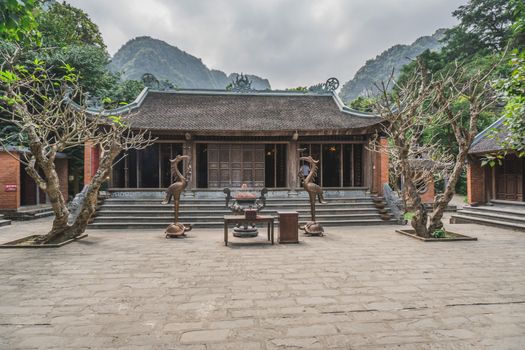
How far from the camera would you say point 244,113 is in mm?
14789

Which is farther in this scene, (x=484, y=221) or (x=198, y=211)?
(x=198, y=211)

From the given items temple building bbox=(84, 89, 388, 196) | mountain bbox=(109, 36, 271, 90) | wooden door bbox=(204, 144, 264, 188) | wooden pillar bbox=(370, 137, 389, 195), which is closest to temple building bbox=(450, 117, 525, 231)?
wooden pillar bbox=(370, 137, 389, 195)

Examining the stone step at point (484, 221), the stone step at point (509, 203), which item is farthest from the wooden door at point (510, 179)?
the stone step at point (484, 221)

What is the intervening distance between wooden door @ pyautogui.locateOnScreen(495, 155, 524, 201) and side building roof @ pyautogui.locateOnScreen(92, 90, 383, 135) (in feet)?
17.9

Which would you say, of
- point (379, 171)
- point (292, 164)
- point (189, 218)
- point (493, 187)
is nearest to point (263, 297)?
point (189, 218)

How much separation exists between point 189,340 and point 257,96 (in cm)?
1492

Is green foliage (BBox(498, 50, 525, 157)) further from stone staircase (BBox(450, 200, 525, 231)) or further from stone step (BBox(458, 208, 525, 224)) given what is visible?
stone step (BBox(458, 208, 525, 224))

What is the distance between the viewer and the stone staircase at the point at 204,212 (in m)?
10.3

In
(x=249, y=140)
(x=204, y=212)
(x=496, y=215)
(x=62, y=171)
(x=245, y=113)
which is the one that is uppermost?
(x=245, y=113)

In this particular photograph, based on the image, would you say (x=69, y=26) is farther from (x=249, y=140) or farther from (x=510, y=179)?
(x=510, y=179)

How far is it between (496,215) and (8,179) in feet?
60.6

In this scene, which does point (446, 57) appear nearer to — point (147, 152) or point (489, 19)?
point (489, 19)

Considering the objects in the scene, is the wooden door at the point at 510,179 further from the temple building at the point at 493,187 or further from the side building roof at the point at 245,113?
the side building roof at the point at 245,113

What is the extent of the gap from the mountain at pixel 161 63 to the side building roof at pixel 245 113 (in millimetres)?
46153
